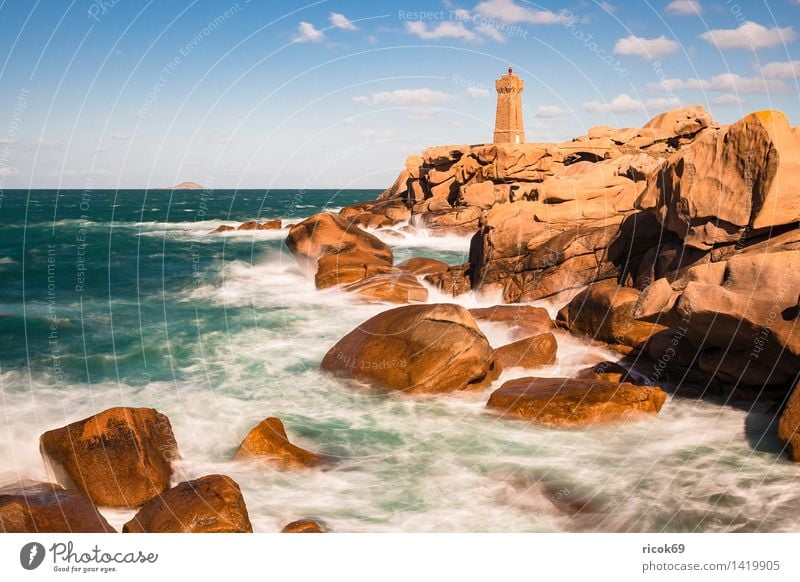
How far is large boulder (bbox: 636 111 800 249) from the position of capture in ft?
42.6

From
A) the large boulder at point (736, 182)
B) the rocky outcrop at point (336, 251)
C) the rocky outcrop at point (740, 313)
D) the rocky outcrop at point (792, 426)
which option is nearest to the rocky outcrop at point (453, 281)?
the rocky outcrop at point (336, 251)

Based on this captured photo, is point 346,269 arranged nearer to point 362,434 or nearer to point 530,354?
point 530,354

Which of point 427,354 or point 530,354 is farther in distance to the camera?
point 530,354

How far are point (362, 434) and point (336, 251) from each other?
1703 cm

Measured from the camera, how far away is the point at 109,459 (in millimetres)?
8805

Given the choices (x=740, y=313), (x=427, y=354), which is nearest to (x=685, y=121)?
(x=740, y=313)

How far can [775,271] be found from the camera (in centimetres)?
1039

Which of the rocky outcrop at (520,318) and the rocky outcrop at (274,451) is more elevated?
the rocky outcrop at (520,318)

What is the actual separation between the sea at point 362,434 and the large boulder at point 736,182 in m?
3.81

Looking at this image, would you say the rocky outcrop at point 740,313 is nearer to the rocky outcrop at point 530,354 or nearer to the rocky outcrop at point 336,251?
the rocky outcrop at point 530,354

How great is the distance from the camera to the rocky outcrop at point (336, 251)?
24.7 meters

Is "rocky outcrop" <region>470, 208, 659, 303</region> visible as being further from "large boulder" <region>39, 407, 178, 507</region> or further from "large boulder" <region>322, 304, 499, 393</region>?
"large boulder" <region>39, 407, 178, 507</region>

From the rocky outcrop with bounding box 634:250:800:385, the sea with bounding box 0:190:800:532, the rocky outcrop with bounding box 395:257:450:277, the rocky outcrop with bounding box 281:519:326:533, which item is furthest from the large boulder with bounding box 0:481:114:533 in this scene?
the rocky outcrop with bounding box 395:257:450:277

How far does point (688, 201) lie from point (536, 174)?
29533 millimetres
